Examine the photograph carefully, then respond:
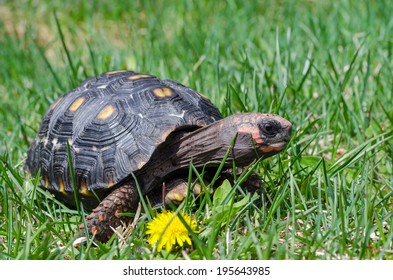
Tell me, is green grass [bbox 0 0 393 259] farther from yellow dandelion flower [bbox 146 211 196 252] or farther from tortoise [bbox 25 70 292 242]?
tortoise [bbox 25 70 292 242]

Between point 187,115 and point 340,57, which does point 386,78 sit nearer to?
point 340,57

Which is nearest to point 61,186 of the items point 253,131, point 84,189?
point 84,189

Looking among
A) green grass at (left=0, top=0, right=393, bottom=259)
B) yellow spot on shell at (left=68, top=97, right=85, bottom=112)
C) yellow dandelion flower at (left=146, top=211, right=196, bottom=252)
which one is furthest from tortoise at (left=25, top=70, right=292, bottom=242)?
yellow dandelion flower at (left=146, top=211, right=196, bottom=252)

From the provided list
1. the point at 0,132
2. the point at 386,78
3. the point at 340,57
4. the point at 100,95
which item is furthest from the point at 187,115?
the point at 340,57

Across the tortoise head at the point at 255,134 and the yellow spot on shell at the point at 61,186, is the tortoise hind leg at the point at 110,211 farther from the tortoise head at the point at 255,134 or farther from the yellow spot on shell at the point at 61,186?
the tortoise head at the point at 255,134

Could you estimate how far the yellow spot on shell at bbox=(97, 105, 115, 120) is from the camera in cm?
323

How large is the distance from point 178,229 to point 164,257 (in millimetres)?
140

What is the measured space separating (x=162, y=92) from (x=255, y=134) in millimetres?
660

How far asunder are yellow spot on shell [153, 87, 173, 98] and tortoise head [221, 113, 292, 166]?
423 millimetres

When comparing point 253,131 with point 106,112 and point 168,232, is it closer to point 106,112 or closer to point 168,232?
point 168,232

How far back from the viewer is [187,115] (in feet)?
10.5

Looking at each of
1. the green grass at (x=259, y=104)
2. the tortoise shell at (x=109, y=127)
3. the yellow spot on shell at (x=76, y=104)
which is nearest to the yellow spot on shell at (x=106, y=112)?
the tortoise shell at (x=109, y=127)

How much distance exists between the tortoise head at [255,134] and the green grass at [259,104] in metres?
0.17

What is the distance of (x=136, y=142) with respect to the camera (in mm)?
3082
